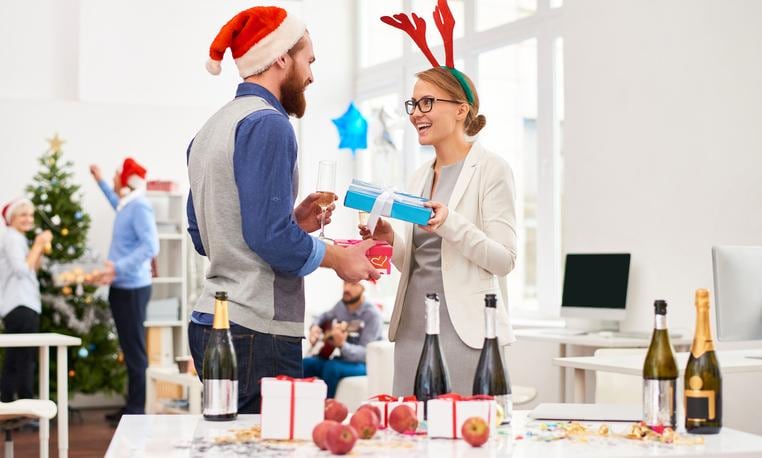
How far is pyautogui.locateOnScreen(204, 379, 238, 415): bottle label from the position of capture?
6.31 ft

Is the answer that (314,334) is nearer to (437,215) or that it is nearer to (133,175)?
(133,175)

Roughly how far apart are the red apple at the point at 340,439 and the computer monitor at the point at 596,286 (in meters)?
4.00

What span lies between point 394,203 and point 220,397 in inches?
23.2

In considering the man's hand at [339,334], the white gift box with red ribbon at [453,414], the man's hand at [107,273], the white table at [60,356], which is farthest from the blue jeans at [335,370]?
the white gift box with red ribbon at [453,414]

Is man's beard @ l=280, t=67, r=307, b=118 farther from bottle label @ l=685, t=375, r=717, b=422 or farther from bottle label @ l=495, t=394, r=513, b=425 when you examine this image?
bottle label @ l=685, t=375, r=717, b=422

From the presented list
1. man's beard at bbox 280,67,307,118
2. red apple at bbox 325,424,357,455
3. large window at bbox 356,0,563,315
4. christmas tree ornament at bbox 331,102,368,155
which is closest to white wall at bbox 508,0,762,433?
large window at bbox 356,0,563,315

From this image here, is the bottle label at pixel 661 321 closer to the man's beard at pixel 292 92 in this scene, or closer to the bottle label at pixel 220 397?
the bottle label at pixel 220 397

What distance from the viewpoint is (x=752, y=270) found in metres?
3.14

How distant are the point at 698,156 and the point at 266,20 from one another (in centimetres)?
329

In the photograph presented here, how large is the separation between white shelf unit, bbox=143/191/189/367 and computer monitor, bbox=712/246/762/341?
5615 millimetres

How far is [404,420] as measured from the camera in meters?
1.82

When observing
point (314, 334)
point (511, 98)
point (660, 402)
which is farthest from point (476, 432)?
point (511, 98)

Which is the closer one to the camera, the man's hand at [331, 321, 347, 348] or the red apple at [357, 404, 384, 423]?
the red apple at [357, 404, 384, 423]

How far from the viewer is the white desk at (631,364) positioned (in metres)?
3.19
